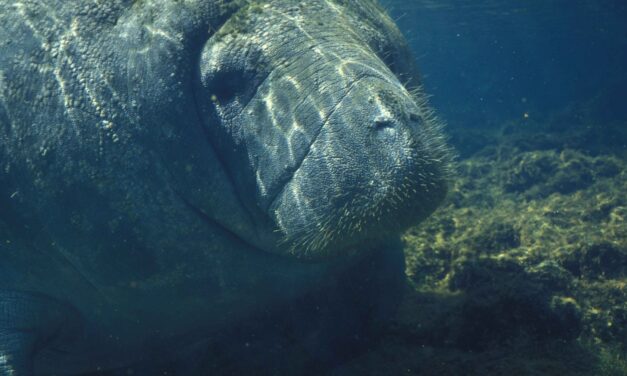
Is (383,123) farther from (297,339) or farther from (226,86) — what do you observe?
(297,339)

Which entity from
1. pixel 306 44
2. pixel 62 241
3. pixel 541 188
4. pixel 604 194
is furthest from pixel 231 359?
pixel 541 188

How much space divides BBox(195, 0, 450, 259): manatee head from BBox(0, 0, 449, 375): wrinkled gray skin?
1 centimetres

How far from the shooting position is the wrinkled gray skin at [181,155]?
9.04 ft

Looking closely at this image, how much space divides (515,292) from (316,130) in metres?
2.65

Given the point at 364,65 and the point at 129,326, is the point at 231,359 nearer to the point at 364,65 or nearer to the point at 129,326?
the point at 129,326

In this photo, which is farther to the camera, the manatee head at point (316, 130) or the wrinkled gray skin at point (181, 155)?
the wrinkled gray skin at point (181, 155)

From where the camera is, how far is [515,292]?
13.6 feet

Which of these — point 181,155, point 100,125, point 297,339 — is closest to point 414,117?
point 181,155

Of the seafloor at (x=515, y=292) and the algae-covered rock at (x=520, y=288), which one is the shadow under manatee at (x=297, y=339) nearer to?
the seafloor at (x=515, y=292)

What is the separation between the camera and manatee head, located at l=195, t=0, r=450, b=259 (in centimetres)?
252

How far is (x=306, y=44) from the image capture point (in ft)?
9.98

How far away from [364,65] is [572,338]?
3136 mm

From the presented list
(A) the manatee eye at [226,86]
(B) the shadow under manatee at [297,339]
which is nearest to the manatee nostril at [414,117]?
(A) the manatee eye at [226,86]

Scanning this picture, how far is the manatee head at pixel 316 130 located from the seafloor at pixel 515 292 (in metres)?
0.77
